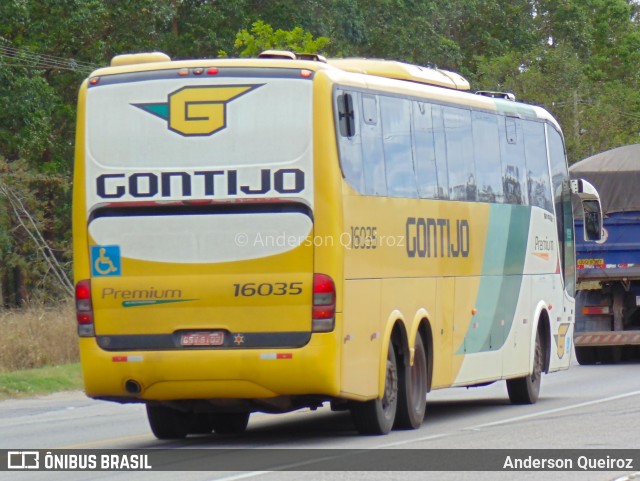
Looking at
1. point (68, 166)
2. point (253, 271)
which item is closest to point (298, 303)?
point (253, 271)

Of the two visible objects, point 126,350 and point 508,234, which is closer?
point 126,350

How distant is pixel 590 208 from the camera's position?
2014cm

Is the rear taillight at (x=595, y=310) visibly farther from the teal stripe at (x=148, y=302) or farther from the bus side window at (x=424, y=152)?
the teal stripe at (x=148, y=302)

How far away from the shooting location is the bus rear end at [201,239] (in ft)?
40.4

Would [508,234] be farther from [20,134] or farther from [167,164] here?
[20,134]

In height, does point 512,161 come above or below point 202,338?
above

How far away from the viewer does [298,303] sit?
1230 cm

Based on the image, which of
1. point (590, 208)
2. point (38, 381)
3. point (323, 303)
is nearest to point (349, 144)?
point (323, 303)

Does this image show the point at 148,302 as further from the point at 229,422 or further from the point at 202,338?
the point at 229,422

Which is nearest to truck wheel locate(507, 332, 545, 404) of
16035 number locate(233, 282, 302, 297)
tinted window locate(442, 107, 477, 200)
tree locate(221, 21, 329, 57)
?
tinted window locate(442, 107, 477, 200)

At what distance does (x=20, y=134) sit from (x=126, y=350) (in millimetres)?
25083

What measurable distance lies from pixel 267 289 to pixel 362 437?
204 cm

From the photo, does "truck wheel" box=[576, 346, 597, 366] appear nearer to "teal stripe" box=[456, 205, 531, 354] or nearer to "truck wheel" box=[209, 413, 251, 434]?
"teal stripe" box=[456, 205, 531, 354]

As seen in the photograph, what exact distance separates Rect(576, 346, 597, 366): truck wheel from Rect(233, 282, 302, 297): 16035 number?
14478 millimetres
